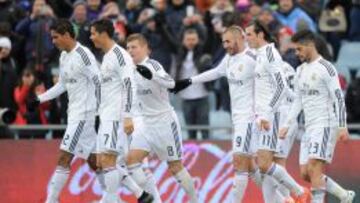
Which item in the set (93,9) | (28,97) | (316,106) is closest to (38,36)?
(93,9)

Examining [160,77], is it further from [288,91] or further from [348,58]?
[348,58]

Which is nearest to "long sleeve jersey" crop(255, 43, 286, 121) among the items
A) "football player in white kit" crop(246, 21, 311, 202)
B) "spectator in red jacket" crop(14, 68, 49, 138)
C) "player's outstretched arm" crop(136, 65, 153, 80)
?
"football player in white kit" crop(246, 21, 311, 202)

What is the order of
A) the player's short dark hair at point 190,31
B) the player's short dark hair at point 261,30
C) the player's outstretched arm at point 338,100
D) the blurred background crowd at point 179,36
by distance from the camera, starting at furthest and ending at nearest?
the player's short dark hair at point 190,31 < the blurred background crowd at point 179,36 < the player's short dark hair at point 261,30 < the player's outstretched arm at point 338,100

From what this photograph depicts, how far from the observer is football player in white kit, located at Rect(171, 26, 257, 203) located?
1866 cm

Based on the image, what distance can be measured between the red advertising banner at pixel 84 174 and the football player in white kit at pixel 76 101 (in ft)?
7.74

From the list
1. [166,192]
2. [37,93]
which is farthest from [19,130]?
[166,192]

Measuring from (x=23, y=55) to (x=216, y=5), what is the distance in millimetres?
3408

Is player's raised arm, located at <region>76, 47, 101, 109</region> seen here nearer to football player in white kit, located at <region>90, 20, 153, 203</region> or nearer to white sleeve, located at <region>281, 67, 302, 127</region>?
football player in white kit, located at <region>90, 20, 153, 203</region>

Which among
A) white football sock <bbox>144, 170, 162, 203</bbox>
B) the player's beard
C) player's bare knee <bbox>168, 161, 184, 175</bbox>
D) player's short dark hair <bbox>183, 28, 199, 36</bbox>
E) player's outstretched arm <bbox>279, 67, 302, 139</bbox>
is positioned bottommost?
Result: white football sock <bbox>144, 170, 162, 203</bbox>

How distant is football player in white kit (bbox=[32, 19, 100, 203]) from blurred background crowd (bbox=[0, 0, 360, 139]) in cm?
277

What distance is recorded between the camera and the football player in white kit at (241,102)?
61.2 ft

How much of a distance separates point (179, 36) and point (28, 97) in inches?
108

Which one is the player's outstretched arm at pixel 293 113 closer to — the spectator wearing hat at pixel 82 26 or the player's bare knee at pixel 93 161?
the player's bare knee at pixel 93 161

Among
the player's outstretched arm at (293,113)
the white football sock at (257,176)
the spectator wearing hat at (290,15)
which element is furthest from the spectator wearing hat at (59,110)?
the player's outstretched arm at (293,113)
